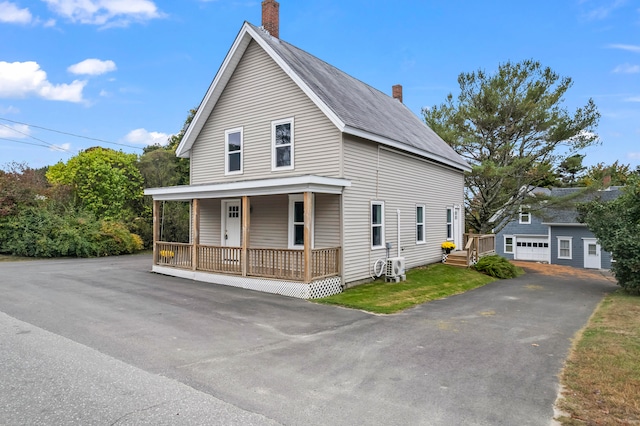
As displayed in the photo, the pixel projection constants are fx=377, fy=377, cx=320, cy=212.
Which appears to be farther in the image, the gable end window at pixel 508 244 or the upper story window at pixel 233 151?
the gable end window at pixel 508 244

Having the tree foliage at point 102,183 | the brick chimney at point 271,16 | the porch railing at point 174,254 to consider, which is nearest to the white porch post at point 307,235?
the porch railing at point 174,254

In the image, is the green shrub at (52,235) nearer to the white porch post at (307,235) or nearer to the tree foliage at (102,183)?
the tree foliage at (102,183)

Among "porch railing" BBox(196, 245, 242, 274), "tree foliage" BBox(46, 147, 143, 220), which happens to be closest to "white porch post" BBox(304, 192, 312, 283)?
"porch railing" BBox(196, 245, 242, 274)

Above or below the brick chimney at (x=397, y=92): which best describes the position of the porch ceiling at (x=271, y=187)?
below

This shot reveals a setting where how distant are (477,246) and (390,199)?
286 inches

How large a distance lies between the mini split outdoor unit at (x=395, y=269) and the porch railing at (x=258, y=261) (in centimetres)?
240

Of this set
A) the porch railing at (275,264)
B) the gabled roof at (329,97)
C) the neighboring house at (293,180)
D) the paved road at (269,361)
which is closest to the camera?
the paved road at (269,361)

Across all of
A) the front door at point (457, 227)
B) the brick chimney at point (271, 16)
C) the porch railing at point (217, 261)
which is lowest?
the porch railing at point (217, 261)

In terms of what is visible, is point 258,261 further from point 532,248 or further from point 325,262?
point 532,248

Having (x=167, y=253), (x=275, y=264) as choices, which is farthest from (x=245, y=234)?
(x=167, y=253)

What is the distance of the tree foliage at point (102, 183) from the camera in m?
26.2

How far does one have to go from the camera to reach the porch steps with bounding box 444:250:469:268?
17.7 m

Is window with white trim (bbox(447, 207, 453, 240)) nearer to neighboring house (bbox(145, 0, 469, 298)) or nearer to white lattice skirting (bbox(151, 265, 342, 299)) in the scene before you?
neighboring house (bbox(145, 0, 469, 298))

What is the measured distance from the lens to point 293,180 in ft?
34.3
